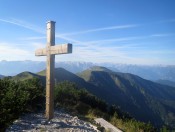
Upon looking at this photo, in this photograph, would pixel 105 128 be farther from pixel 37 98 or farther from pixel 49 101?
pixel 37 98

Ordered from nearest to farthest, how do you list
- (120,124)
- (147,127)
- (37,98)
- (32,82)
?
(147,127) < (120,124) < (37,98) < (32,82)

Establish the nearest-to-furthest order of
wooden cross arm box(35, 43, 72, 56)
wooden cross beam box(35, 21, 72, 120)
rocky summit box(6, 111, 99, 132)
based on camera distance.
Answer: wooden cross arm box(35, 43, 72, 56) → rocky summit box(6, 111, 99, 132) → wooden cross beam box(35, 21, 72, 120)

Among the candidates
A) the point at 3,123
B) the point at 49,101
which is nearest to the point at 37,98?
the point at 49,101

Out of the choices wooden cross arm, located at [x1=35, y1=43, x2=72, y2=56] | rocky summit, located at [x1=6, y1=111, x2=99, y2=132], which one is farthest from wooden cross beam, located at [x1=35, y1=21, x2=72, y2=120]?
rocky summit, located at [x1=6, y1=111, x2=99, y2=132]

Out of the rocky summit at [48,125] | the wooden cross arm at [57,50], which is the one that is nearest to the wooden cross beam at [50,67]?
the wooden cross arm at [57,50]

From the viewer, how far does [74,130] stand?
439 inches

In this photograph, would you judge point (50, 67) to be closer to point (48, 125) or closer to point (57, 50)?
point (57, 50)

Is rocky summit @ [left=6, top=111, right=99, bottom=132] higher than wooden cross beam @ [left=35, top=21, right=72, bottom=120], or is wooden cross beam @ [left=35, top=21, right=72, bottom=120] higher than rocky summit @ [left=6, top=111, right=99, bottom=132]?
wooden cross beam @ [left=35, top=21, right=72, bottom=120]

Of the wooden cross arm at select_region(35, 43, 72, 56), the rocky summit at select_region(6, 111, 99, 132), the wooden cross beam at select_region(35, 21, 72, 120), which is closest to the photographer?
the wooden cross arm at select_region(35, 43, 72, 56)

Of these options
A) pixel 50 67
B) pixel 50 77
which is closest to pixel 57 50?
pixel 50 67

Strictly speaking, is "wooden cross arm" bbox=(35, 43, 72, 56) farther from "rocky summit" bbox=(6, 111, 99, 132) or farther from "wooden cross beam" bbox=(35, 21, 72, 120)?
"rocky summit" bbox=(6, 111, 99, 132)

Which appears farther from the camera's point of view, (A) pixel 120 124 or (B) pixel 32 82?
(B) pixel 32 82

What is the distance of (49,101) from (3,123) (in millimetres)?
2933

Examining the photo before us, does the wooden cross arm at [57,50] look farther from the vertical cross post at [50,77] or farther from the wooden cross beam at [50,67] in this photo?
the vertical cross post at [50,77]
